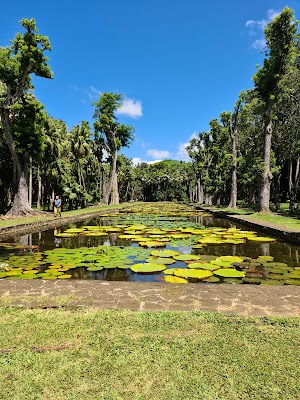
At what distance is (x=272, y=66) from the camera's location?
621 inches

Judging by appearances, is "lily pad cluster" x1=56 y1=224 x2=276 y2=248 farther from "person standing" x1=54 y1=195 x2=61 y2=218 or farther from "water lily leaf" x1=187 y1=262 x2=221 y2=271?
"person standing" x1=54 y1=195 x2=61 y2=218

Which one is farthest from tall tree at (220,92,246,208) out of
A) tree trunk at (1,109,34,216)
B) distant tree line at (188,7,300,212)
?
tree trunk at (1,109,34,216)

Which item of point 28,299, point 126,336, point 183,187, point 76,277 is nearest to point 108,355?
point 126,336

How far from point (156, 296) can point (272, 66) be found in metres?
16.5

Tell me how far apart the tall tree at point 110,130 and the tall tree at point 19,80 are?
15.8 meters

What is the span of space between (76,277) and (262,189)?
1454cm

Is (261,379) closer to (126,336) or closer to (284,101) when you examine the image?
(126,336)

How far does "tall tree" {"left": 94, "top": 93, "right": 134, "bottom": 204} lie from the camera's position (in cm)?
3250

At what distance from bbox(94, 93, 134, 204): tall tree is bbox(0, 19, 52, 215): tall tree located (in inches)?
622

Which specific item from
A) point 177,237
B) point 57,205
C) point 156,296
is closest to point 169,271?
point 156,296

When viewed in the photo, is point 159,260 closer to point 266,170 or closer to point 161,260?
point 161,260

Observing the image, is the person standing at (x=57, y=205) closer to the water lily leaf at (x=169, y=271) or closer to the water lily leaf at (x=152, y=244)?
the water lily leaf at (x=152, y=244)

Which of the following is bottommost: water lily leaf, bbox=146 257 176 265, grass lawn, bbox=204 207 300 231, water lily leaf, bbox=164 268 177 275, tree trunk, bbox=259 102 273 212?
water lily leaf, bbox=164 268 177 275

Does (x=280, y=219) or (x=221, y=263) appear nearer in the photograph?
(x=221, y=263)
